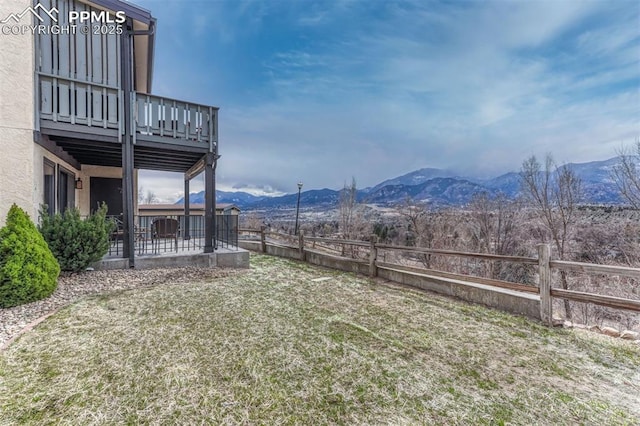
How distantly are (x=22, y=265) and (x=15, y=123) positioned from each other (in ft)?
10.7

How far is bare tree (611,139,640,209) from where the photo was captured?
1255 centimetres

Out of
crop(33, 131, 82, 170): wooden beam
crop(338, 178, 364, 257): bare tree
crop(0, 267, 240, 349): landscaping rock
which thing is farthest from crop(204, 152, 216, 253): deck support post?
crop(338, 178, 364, 257): bare tree

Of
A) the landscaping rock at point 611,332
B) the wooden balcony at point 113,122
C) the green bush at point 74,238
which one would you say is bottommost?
the landscaping rock at point 611,332

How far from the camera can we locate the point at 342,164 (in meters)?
38.2

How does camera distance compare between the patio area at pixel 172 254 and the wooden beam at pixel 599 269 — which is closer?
the wooden beam at pixel 599 269

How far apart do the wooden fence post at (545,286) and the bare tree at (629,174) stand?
13.2 meters

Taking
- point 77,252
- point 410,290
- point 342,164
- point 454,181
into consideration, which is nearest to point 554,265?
point 410,290

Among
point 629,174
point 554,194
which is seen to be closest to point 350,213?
point 554,194

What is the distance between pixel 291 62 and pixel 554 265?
1508 cm

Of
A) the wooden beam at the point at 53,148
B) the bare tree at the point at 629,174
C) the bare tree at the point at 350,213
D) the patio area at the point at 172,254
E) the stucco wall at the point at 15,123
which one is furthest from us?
the bare tree at the point at 350,213

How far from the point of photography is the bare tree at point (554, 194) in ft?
53.1

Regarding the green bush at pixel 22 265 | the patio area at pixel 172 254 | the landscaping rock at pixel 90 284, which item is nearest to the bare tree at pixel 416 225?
the patio area at pixel 172 254

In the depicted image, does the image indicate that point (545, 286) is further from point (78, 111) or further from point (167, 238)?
point (78, 111)

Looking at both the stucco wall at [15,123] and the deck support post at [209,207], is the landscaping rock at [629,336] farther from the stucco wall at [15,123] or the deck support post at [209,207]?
the stucco wall at [15,123]
